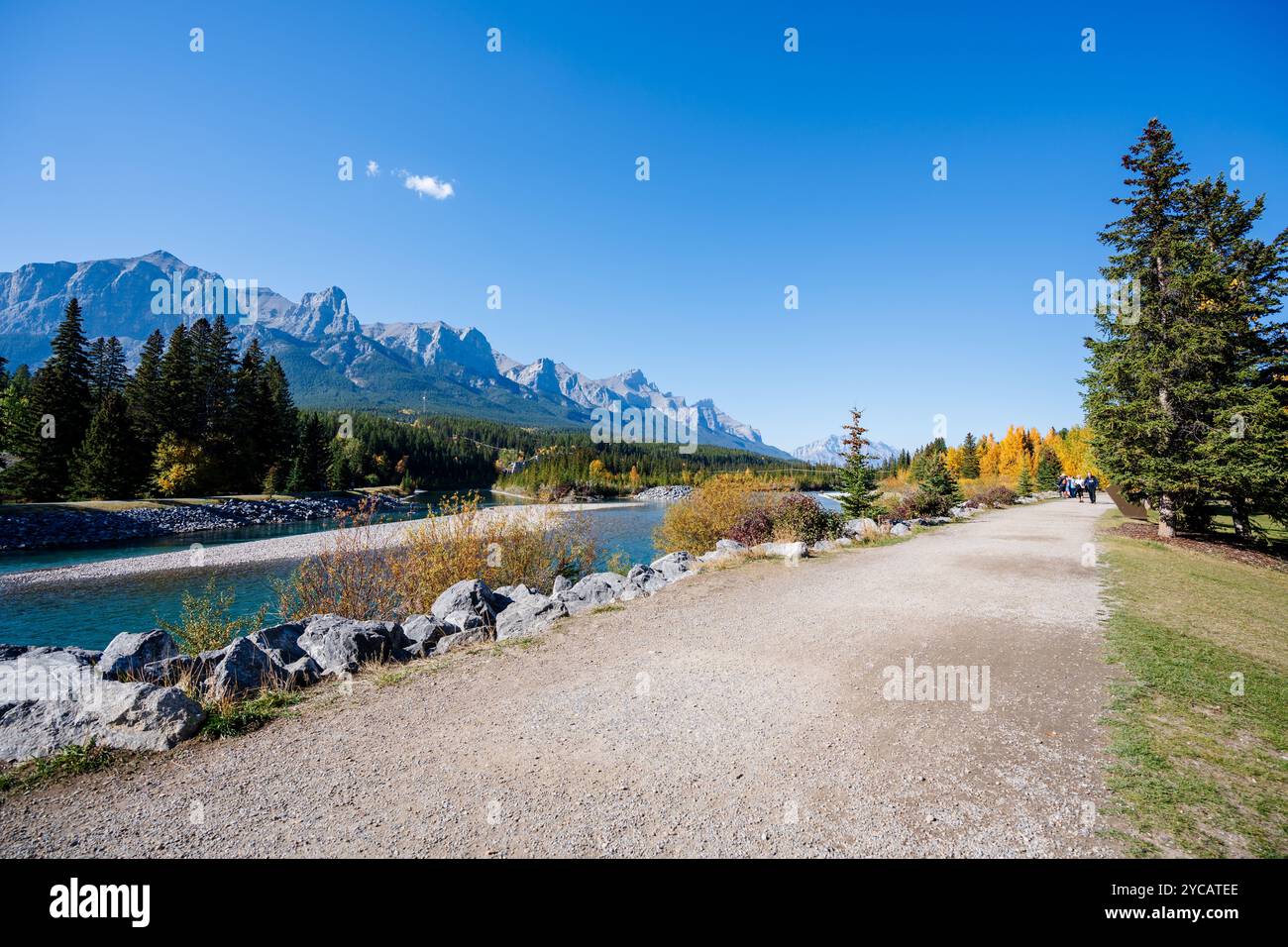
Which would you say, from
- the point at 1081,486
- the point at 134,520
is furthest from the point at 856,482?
the point at 134,520

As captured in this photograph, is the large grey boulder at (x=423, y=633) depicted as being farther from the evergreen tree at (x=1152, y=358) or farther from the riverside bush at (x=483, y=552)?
the evergreen tree at (x=1152, y=358)

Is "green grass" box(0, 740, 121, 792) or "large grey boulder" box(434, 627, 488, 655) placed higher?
"green grass" box(0, 740, 121, 792)

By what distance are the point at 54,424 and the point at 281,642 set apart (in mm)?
53700

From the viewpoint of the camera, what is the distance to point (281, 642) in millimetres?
7793

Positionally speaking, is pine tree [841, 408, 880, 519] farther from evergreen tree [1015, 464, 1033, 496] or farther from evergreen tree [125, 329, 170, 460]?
evergreen tree [125, 329, 170, 460]

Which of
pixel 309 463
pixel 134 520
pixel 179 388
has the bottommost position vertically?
pixel 134 520

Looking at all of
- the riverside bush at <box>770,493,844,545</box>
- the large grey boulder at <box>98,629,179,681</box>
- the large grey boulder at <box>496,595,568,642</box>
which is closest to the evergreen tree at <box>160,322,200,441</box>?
the large grey boulder at <box>98,629,179,681</box>

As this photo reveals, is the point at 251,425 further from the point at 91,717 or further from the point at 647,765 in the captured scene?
the point at 647,765

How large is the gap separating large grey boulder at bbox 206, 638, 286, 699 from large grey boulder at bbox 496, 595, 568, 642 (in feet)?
11.0

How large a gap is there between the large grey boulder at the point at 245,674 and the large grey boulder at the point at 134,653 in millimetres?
1025

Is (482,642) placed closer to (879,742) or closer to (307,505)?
(879,742)

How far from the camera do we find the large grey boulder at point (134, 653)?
6.67m

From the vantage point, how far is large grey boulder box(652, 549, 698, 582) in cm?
1388
